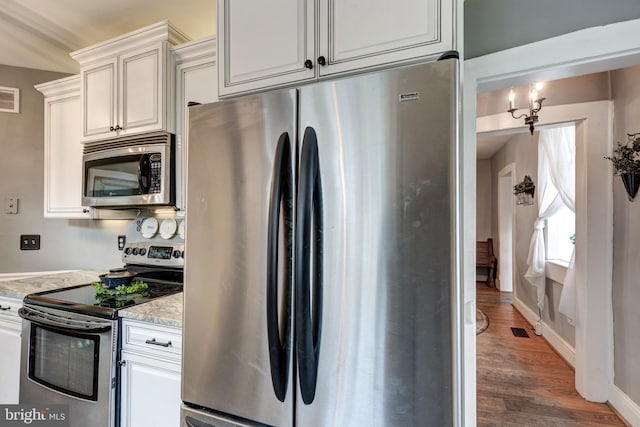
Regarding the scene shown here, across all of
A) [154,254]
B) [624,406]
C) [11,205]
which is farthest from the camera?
[11,205]

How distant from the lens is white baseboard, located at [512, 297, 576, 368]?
2836 mm

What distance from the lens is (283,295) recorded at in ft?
3.10

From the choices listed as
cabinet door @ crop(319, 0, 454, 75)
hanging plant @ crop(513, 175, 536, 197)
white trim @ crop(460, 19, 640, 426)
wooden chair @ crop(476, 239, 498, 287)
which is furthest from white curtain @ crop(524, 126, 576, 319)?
cabinet door @ crop(319, 0, 454, 75)

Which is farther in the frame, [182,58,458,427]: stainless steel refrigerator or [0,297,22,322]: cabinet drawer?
[0,297,22,322]: cabinet drawer

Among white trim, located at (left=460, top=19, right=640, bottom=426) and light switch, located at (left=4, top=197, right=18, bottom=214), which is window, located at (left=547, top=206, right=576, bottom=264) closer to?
white trim, located at (left=460, top=19, right=640, bottom=426)

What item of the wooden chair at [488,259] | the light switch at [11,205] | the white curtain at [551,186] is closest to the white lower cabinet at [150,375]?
the light switch at [11,205]

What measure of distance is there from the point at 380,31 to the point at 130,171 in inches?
A: 68.7

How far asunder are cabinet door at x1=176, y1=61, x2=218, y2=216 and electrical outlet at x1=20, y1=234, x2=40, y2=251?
170 centimetres

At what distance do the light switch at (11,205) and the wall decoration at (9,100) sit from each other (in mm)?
747

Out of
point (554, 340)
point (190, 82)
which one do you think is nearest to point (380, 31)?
point (190, 82)

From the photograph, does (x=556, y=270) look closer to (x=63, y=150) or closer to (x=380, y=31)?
(x=380, y=31)

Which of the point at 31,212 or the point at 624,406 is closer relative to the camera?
the point at 624,406

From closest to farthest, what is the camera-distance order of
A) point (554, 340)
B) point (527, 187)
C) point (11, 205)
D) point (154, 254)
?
point (154, 254), point (11, 205), point (554, 340), point (527, 187)

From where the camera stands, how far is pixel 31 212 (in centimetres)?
265
